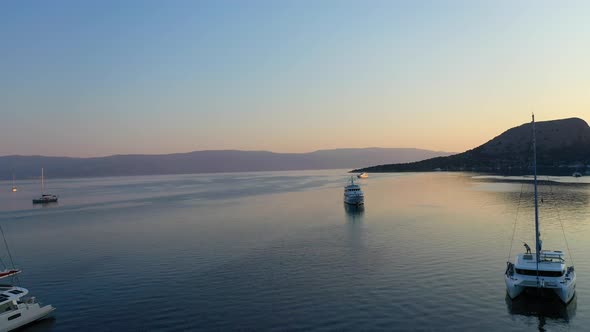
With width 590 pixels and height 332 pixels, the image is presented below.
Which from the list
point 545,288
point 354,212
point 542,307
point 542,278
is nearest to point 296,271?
point 542,307

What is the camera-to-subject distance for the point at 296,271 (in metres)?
45.4

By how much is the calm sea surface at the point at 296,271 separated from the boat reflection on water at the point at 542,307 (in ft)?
0.58

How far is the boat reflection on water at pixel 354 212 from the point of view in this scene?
290 ft

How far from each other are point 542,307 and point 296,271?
22706 mm

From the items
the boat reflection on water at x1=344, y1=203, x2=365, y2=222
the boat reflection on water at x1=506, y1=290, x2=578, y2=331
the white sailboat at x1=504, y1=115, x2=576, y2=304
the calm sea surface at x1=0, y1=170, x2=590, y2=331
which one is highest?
the white sailboat at x1=504, y1=115, x2=576, y2=304

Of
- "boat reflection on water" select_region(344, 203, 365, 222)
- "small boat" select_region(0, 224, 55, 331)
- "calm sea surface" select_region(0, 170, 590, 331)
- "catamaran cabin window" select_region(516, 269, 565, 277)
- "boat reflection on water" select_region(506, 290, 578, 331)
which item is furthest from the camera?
"boat reflection on water" select_region(344, 203, 365, 222)

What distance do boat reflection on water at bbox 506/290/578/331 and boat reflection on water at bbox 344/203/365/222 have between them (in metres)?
50.7

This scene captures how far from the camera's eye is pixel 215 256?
54031mm

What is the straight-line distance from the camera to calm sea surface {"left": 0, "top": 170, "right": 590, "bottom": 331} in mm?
32219

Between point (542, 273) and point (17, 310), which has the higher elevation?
point (542, 273)

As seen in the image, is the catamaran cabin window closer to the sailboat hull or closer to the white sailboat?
the white sailboat

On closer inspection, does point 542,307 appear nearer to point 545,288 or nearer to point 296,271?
point 545,288

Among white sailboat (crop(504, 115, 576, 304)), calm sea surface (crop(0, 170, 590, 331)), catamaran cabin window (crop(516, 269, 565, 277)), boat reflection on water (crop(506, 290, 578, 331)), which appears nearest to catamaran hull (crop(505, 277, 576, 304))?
white sailboat (crop(504, 115, 576, 304))

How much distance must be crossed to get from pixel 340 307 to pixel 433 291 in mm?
9222
